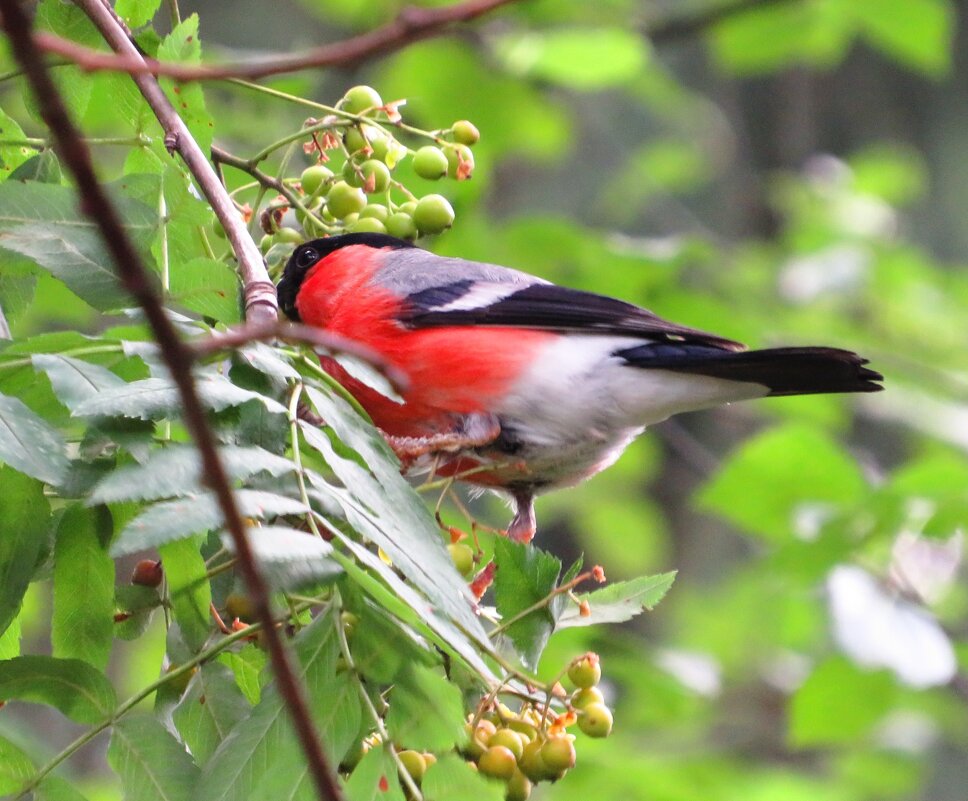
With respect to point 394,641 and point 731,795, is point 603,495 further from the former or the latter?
point 394,641

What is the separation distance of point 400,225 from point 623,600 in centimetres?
93

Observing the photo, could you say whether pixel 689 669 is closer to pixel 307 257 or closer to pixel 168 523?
pixel 307 257

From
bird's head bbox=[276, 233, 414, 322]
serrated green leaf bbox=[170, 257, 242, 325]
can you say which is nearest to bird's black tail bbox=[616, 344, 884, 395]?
bird's head bbox=[276, 233, 414, 322]

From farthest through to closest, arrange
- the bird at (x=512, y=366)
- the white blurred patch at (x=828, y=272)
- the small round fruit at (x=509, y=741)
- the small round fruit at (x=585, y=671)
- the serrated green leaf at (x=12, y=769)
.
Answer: the white blurred patch at (x=828, y=272)
the bird at (x=512, y=366)
the small round fruit at (x=585, y=671)
the small round fruit at (x=509, y=741)
the serrated green leaf at (x=12, y=769)

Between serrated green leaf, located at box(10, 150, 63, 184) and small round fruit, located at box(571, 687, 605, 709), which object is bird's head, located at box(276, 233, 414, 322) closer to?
serrated green leaf, located at box(10, 150, 63, 184)

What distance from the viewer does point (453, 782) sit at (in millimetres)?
1594

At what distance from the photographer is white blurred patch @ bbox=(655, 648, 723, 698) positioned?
384 cm

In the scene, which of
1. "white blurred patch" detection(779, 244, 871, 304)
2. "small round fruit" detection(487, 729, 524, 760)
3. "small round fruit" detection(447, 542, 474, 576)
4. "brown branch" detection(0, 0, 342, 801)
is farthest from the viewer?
"white blurred patch" detection(779, 244, 871, 304)

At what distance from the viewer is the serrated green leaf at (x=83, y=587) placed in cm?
171

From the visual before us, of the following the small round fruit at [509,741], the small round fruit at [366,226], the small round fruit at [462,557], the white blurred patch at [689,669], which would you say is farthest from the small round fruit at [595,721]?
the white blurred patch at [689,669]

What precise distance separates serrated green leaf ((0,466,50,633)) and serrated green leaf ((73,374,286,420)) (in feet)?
0.59

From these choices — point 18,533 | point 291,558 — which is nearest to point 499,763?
point 291,558

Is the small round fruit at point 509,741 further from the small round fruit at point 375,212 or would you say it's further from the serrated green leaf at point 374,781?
the small round fruit at point 375,212

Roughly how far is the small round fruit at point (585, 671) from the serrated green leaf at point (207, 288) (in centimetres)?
79
